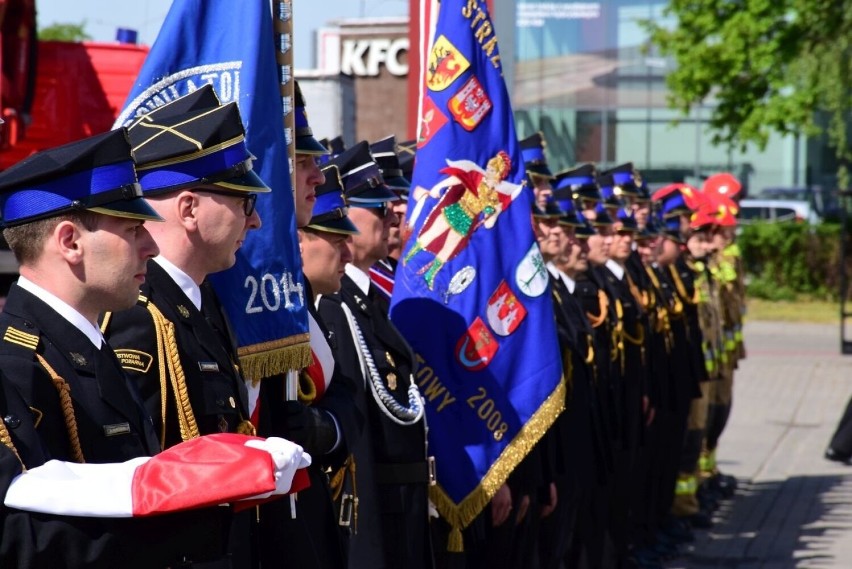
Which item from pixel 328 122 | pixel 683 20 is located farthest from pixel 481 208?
pixel 683 20

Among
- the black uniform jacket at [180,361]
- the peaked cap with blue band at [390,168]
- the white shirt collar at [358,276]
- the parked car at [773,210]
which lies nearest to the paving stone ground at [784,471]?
the peaked cap with blue band at [390,168]

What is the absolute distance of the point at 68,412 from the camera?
8.72 ft

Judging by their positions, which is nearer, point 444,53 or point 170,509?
point 170,509

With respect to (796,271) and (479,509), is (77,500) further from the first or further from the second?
(796,271)

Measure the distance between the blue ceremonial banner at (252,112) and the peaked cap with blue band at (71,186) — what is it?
872 mm

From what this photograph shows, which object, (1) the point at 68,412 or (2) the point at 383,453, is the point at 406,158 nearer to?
(2) the point at 383,453

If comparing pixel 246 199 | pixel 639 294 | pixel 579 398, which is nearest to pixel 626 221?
pixel 639 294

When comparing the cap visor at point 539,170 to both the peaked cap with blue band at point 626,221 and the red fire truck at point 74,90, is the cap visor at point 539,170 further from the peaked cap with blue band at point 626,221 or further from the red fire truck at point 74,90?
the red fire truck at point 74,90

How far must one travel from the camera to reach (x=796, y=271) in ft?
88.8

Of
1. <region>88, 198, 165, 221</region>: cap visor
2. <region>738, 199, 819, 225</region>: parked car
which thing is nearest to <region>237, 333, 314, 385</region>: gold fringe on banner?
<region>88, 198, 165, 221</region>: cap visor

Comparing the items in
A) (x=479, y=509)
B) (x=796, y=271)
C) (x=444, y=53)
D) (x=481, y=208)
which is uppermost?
(x=444, y=53)

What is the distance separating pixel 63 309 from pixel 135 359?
1.26 feet

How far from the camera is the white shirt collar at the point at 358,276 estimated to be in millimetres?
5000

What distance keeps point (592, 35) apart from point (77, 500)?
32279mm
